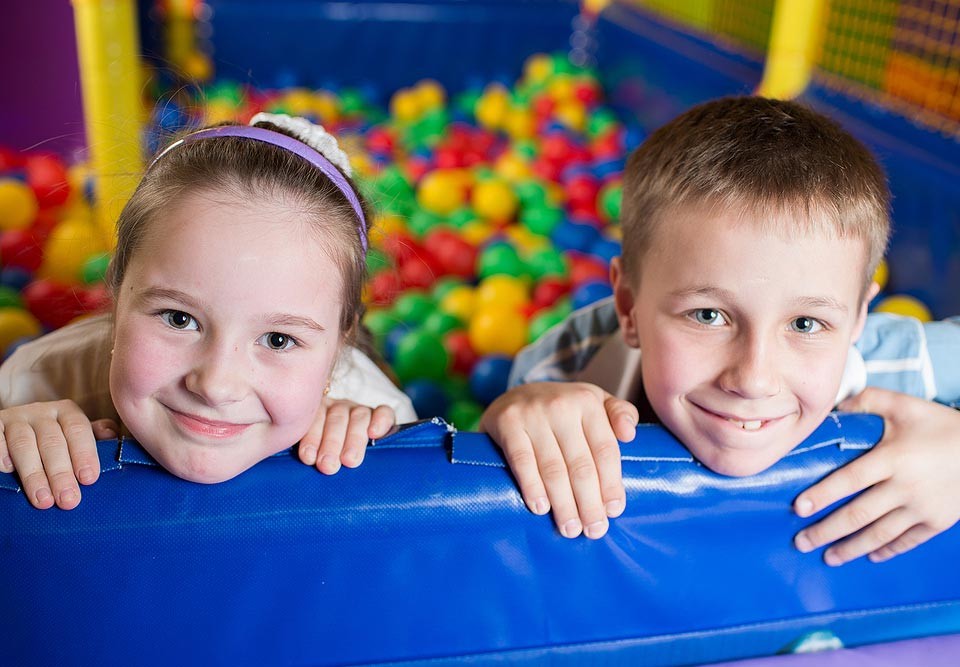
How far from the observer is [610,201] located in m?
2.26

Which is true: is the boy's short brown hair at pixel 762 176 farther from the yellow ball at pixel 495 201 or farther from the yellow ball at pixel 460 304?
the yellow ball at pixel 495 201

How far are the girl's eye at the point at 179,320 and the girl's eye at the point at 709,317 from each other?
0.41 metres

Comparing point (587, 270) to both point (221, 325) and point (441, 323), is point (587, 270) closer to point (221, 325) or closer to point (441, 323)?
point (441, 323)

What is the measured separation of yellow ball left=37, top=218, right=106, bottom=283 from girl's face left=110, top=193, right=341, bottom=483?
3.81 feet

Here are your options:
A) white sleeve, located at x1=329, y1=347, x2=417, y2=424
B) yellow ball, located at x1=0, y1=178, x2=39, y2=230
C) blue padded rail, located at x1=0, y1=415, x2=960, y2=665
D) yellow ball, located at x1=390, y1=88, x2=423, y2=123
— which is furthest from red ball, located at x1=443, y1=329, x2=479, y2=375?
yellow ball, located at x1=390, y1=88, x2=423, y2=123

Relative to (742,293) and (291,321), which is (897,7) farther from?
(291,321)

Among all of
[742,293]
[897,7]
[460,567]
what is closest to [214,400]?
[460,567]

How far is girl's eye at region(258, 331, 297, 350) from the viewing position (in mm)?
697

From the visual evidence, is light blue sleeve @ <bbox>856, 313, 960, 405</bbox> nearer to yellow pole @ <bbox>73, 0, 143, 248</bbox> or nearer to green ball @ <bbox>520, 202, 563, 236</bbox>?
green ball @ <bbox>520, 202, 563, 236</bbox>

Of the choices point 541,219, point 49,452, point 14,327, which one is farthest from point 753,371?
point 541,219

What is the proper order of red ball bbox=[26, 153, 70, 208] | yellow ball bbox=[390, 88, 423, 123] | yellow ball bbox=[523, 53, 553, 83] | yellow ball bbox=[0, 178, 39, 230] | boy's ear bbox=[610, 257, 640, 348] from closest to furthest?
boy's ear bbox=[610, 257, 640, 348]
yellow ball bbox=[0, 178, 39, 230]
red ball bbox=[26, 153, 70, 208]
yellow ball bbox=[390, 88, 423, 123]
yellow ball bbox=[523, 53, 553, 83]

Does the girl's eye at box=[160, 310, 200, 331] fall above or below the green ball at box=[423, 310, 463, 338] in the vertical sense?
above

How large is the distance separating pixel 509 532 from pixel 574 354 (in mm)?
491

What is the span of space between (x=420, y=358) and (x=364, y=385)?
1.77 feet
